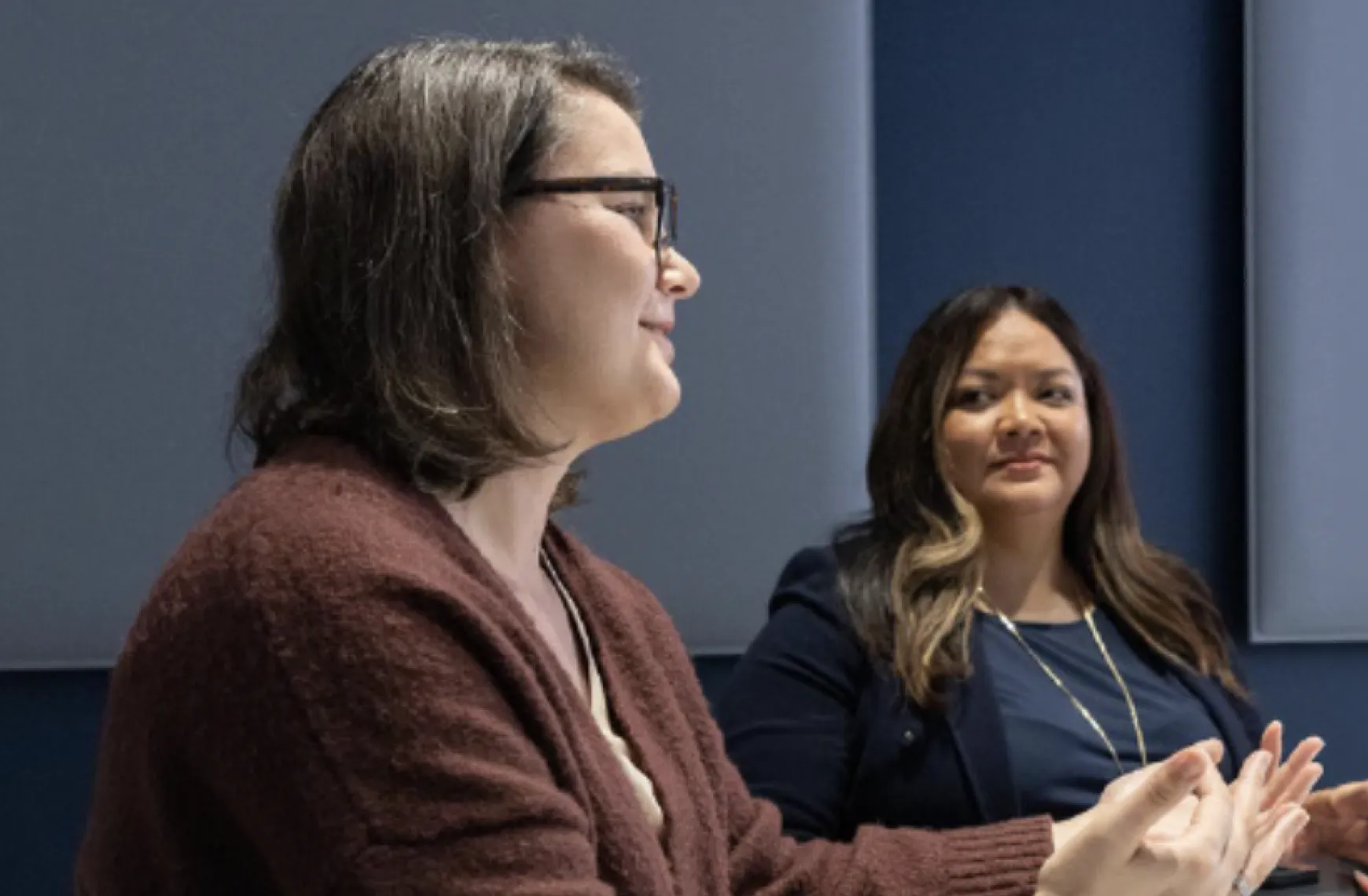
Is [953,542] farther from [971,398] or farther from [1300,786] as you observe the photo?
[1300,786]

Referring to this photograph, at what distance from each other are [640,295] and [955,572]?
2.89ft

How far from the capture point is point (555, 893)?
727mm

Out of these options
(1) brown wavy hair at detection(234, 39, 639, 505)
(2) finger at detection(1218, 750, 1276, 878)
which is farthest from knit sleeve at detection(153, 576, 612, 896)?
(2) finger at detection(1218, 750, 1276, 878)

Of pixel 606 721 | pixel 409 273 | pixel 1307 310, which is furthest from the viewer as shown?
pixel 1307 310

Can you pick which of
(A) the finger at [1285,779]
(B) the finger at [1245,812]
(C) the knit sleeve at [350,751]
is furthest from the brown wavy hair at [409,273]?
(A) the finger at [1285,779]

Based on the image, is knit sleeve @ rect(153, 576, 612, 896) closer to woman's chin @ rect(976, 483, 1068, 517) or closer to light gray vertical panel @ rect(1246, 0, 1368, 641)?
woman's chin @ rect(976, 483, 1068, 517)

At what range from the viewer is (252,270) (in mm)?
1932

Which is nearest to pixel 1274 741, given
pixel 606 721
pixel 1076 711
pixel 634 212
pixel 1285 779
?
pixel 1285 779

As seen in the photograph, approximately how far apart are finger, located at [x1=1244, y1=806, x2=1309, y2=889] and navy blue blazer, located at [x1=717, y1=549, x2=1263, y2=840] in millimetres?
330

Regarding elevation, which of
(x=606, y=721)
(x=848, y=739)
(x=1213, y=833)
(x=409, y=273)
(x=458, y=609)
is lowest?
(x=848, y=739)

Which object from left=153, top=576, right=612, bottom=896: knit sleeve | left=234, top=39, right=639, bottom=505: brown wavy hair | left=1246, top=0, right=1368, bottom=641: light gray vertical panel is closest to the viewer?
left=153, top=576, right=612, bottom=896: knit sleeve

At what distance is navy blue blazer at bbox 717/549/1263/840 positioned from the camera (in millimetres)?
1622

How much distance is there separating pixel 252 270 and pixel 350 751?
4.35 ft

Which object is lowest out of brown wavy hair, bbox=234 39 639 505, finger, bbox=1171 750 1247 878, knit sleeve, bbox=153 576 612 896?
finger, bbox=1171 750 1247 878
